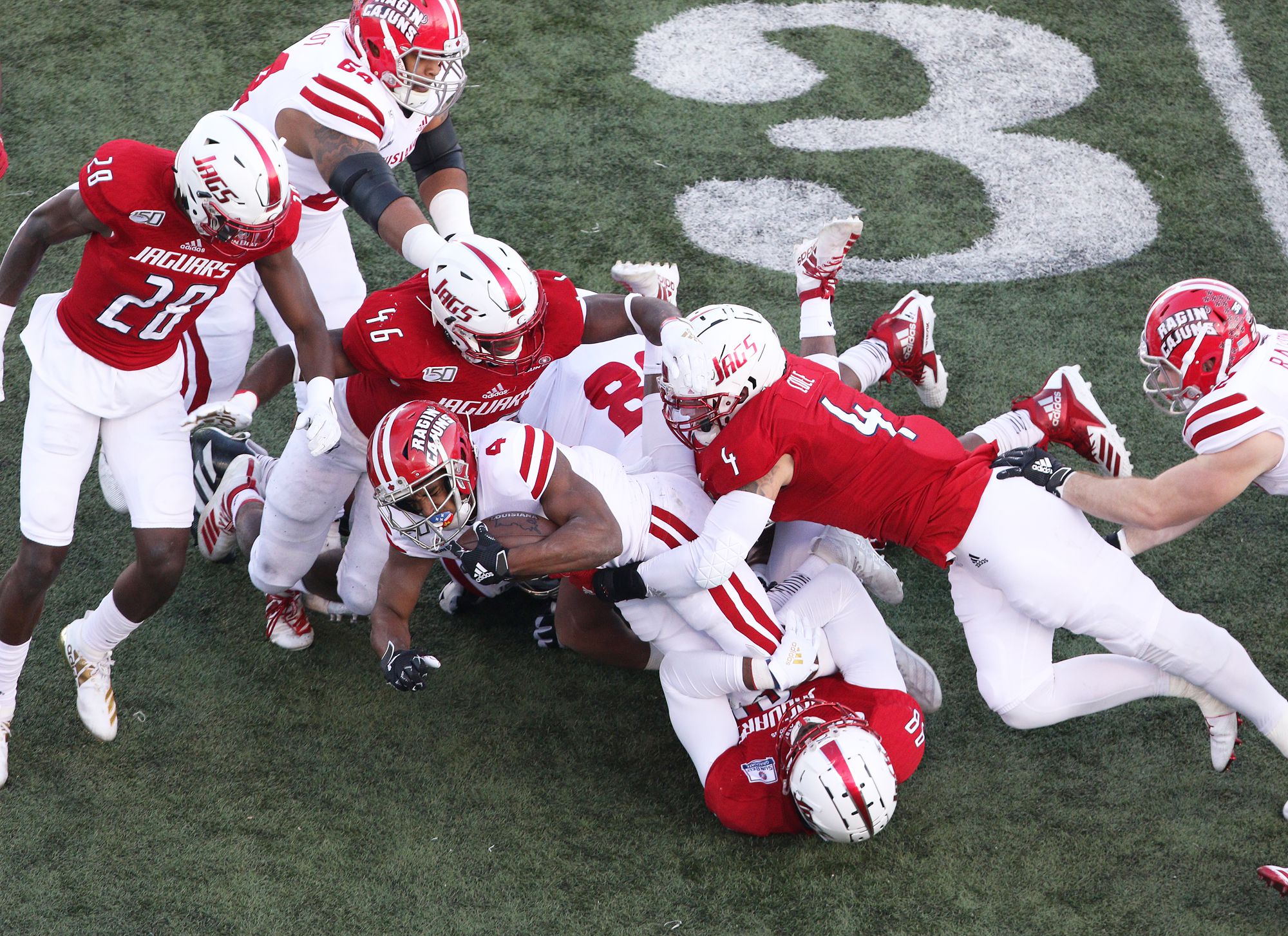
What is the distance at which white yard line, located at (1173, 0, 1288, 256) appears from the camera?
6.03 meters

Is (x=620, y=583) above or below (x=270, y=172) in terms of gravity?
below

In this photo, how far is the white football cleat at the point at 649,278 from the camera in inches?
181

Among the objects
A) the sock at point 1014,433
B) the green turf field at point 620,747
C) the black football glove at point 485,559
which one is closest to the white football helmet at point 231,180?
the black football glove at point 485,559

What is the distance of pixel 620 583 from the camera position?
12.2 ft

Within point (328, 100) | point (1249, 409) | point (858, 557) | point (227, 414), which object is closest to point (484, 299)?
point (227, 414)

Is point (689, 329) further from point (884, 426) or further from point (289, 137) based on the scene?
point (289, 137)

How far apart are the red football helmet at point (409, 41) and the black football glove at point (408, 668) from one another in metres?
1.92

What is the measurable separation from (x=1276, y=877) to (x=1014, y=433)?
5.58 feet

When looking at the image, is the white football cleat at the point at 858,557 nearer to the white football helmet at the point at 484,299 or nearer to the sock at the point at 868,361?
the sock at the point at 868,361

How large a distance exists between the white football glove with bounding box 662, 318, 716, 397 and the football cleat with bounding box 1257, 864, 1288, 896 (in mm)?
2036

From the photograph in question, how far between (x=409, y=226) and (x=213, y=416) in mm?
851

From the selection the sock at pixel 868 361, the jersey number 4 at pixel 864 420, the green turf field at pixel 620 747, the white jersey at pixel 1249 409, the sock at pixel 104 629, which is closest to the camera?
the white jersey at pixel 1249 409

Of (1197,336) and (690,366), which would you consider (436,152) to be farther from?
(1197,336)

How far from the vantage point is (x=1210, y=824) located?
3.76 meters
